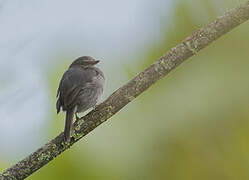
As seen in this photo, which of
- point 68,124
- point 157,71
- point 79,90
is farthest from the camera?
point 79,90

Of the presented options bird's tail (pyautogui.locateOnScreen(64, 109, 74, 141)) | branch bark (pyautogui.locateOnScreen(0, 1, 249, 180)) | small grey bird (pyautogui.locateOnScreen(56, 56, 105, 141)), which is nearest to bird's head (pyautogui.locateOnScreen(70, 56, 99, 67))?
small grey bird (pyautogui.locateOnScreen(56, 56, 105, 141))

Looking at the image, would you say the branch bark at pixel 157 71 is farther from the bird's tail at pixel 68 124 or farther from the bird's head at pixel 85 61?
the bird's head at pixel 85 61

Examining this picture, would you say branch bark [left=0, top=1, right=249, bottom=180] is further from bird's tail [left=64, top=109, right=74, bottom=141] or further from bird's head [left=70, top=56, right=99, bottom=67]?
bird's head [left=70, top=56, right=99, bottom=67]

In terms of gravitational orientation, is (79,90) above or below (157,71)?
below

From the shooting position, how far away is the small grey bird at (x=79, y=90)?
5438mm

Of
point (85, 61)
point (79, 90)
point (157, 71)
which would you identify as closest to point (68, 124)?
point (79, 90)

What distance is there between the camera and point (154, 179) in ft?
18.4

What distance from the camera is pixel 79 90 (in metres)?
5.52

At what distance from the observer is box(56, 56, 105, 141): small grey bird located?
5438 mm

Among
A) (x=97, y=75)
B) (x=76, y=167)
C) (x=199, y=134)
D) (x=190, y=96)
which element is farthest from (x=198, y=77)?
(x=76, y=167)

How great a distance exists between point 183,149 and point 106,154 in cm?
70

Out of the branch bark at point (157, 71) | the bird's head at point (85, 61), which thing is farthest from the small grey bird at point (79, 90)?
the branch bark at point (157, 71)

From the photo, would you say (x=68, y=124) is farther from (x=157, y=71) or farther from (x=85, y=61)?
(x=85, y=61)

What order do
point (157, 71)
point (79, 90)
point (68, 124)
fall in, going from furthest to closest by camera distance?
1. point (79, 90)
2. point (68, 124)
3. point (157, 71)
